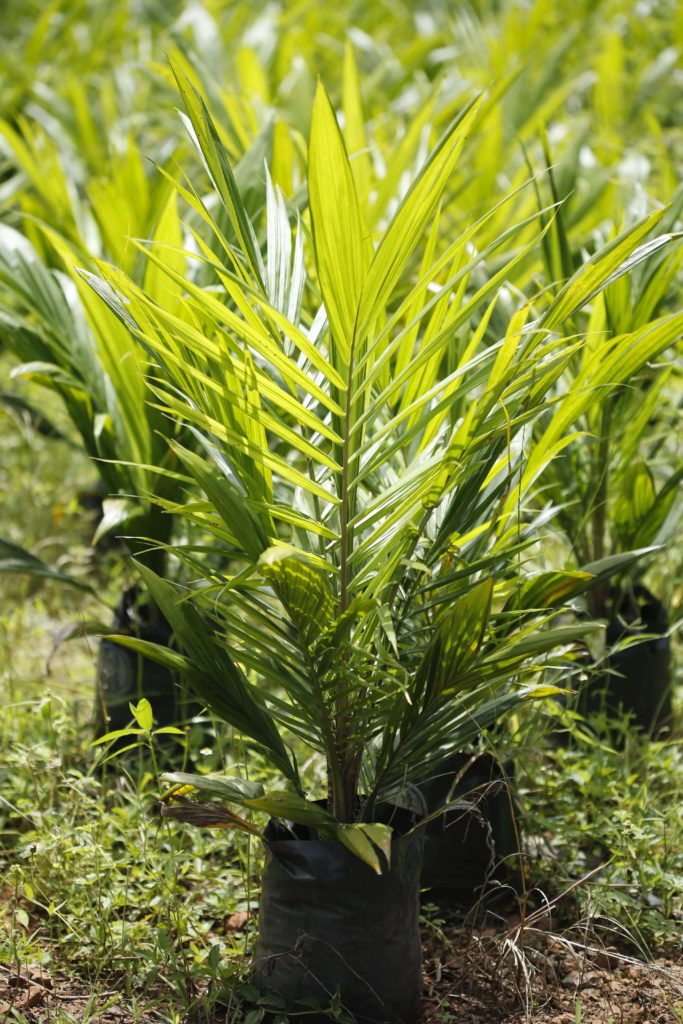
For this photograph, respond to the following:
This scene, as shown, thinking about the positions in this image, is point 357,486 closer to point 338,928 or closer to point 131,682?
point 338,928

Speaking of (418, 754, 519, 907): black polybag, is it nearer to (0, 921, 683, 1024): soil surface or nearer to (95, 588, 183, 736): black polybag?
(0, 921, 683, 1024): soil surface

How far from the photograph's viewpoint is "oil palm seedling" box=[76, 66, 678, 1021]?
92 cm

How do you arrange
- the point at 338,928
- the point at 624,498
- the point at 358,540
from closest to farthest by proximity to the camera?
the point at 338,928 < the point at 358,540 < the point at 624,498

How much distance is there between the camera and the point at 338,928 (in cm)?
101

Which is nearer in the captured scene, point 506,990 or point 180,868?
point 506,990

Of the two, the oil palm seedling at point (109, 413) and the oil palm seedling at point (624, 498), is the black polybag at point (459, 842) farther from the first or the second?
the oil palm seedling at point (109, 413)

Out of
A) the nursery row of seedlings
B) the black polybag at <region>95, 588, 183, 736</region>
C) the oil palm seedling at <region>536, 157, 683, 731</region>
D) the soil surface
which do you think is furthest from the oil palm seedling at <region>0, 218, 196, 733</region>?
the oil palm seedling at <region>536, 157, 683, 731</region>

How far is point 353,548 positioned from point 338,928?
321 mm

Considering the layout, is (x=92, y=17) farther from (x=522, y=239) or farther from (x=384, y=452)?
(x=384, y=452)

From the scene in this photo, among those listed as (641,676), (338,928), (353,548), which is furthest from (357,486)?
(641,676)

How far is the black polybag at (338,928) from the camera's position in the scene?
101 centimetres

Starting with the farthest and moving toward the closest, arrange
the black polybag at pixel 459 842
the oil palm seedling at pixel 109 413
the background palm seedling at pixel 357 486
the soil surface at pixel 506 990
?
the oil palm seedling at pixel 109 413 → the black polybag at pixel 459 842 → the soil surface at pixel 506 990 → the background palm seedling at pixel 357 486

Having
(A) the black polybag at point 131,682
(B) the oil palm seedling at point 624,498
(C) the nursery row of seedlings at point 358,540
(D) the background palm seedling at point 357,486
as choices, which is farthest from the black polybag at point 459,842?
(A) the black polybag at point 131,682

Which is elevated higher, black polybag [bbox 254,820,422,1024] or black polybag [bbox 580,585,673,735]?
black polybag [bbox 580,585,673,735]
